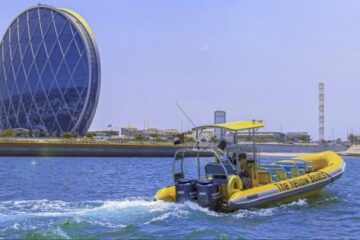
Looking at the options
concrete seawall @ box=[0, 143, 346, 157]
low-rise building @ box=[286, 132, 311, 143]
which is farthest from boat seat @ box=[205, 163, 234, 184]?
low-rise building @ box=[286, 132, 311, 143]

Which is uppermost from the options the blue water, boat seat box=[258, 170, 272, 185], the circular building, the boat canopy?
the circular building

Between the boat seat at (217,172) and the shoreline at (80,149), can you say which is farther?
the shoreline at (80,149)

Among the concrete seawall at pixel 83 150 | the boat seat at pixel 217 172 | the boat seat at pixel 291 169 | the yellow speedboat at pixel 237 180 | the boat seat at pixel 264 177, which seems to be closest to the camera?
the yellow speedboat at pixel 237 180

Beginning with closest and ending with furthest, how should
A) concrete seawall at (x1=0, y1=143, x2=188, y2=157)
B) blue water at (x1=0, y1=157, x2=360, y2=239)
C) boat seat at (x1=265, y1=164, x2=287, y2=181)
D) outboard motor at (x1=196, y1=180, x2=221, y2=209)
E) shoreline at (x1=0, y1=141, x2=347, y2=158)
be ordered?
blue water at (x1=0, y1=157, x2=360, y2=239)
outboard motor at (x1=196, y1=180, x2=221, y2=209)
boat seat at (x1=265, y1=164, x2=287, y2=181)
concrete seawall at (x1=0, y1=143, x2=188, y2=157)
shoreline at (x1=0, y1=141, x2=347, y2=158)

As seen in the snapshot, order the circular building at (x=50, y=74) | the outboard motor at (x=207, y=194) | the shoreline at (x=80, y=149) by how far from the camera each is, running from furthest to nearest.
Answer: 1. the circular building at (x=50, y=74)
2. the shoreline at (x=80, y=149)
3. the outboard motor at (x=207, y=194)

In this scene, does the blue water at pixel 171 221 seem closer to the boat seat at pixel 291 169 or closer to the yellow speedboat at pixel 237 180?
the yellow speedboat at pixel 237 180

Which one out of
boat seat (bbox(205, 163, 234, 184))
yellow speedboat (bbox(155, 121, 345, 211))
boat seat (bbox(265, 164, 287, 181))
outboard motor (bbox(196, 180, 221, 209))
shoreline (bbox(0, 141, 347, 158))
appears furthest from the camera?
shoreline (bbox(0, 141, 347, 158))

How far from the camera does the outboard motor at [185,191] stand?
1695 cm

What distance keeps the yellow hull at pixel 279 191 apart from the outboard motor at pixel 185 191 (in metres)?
0.67

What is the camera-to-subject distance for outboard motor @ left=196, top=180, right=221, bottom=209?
1652 centimetres

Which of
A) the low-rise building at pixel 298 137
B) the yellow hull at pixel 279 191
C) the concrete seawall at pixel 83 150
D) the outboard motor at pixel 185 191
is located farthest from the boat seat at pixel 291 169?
the low-rise building at pixel 298 137

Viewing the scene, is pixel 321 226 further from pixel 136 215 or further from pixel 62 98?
pixel 62 98

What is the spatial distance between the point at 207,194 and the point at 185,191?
30.6 inches

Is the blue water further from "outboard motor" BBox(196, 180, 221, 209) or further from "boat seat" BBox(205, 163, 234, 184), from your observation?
"boat seat" BBox(205, 163, 234, 184)
